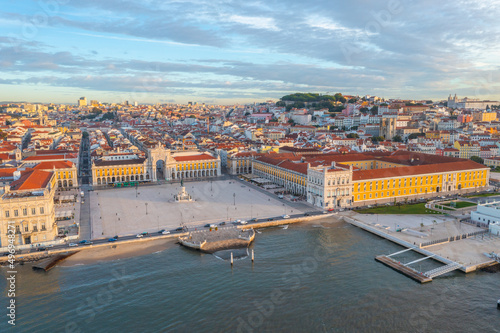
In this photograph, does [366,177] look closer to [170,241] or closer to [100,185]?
[170,241]

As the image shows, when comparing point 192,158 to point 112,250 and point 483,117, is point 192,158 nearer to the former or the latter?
point 112,250

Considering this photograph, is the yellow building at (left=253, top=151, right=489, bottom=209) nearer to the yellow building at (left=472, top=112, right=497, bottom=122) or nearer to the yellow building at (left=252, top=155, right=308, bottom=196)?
the yellow building at (left=252, top=155, right=308, bottom=196)

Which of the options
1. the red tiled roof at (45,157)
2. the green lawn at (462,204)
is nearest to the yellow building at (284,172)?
the green lawn at (462,204)

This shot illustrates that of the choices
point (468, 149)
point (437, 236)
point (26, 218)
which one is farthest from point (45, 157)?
point (468, 149)

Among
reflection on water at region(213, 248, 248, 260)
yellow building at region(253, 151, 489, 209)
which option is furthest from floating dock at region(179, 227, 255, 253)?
yellow building at region(253, 151, 489, 209)

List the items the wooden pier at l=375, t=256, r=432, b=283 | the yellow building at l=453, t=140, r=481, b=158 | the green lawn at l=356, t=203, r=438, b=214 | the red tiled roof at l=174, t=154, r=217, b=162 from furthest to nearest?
the yellow building at l=453, t=140, r=481, b=158 → the red tiled roof at l=174, t=154, r=217, b=162 → the green lawn at l=356, t=203, r=438, b=214 → the wooden pier at l=375, t=256, r=432, b=283

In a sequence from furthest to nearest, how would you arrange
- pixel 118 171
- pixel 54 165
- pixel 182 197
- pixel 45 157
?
pixel 45 157, pixel 118 171, pixel 54 165, pixel 182 197
